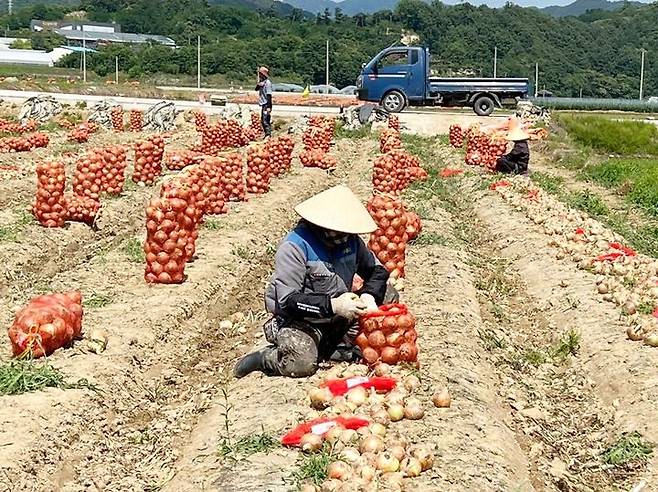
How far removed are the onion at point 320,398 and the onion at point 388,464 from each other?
0.99 meters

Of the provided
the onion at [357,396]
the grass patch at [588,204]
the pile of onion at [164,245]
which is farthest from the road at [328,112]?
the onion at [357,396]

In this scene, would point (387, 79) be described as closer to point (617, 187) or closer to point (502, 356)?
point (617, 187)

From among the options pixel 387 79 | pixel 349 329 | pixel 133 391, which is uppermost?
pixel 387 79

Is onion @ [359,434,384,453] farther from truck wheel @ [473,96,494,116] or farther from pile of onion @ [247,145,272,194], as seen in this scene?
truck wheel @ [473,96,494,116]

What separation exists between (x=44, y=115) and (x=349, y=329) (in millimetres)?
29912

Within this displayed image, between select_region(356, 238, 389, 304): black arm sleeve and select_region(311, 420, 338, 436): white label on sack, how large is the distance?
1739 millimetres

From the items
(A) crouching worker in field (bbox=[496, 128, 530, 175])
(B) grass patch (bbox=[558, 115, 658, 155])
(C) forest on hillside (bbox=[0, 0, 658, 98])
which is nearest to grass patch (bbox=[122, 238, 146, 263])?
(A) crouching worker in field (bbox=[496, 128, 530, 175])

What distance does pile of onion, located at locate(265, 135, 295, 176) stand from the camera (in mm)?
19031

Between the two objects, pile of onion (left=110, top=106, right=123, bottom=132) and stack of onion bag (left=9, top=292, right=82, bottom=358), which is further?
pile of onion (left=110, top=106, right=123, bottom=132)

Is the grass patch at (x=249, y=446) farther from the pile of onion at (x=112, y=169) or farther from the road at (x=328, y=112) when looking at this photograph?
the road at (x=328, y=112)

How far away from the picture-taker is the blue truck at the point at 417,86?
35.3m

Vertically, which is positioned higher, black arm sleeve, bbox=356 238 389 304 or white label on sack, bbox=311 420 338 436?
black arm sleeve, bbox=356 238 389 304

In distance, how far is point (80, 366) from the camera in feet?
24.6

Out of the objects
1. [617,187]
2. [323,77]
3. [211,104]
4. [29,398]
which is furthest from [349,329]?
[323,77]
